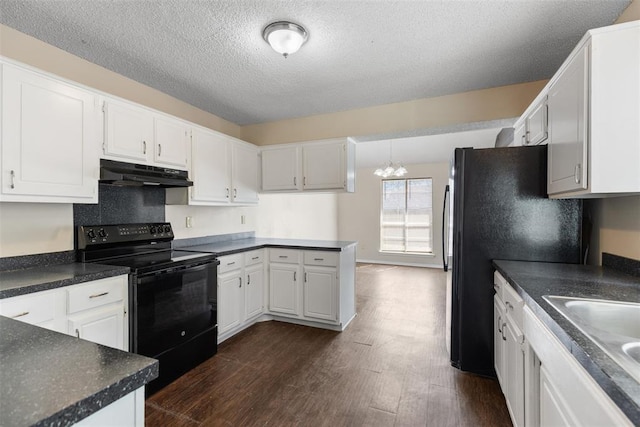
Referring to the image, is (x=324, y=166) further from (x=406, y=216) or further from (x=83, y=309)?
(x=406, y=216)

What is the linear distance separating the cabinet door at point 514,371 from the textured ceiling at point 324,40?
6.06 feet

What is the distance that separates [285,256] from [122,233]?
155 cm

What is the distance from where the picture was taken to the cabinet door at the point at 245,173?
340 centimetres

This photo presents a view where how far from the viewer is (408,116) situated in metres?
3.18

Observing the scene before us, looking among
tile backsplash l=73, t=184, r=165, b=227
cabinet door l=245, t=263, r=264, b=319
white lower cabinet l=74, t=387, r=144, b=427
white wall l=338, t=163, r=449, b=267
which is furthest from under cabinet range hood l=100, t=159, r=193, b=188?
white wall l=338, t=163, r=449, b=267

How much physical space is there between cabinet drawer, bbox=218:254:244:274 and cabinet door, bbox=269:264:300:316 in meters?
0.46

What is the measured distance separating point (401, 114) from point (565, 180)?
6.01 feet

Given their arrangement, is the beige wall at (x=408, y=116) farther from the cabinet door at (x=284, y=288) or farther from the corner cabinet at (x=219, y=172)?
the cabinet door at (x=284, y=288)

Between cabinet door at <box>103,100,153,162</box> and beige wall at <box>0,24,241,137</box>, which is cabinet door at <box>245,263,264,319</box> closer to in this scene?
cabinet door at <box>103,100,153,162</box>

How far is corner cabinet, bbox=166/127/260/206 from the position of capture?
2.85 metres

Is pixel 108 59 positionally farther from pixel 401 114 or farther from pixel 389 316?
pixel 389 316

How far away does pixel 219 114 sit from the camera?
3621mm

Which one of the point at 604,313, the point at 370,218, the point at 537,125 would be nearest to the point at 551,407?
the point at 604,313

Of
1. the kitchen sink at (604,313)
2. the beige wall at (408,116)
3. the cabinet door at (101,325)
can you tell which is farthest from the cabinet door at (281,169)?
the kitchen sink at (604,313)
